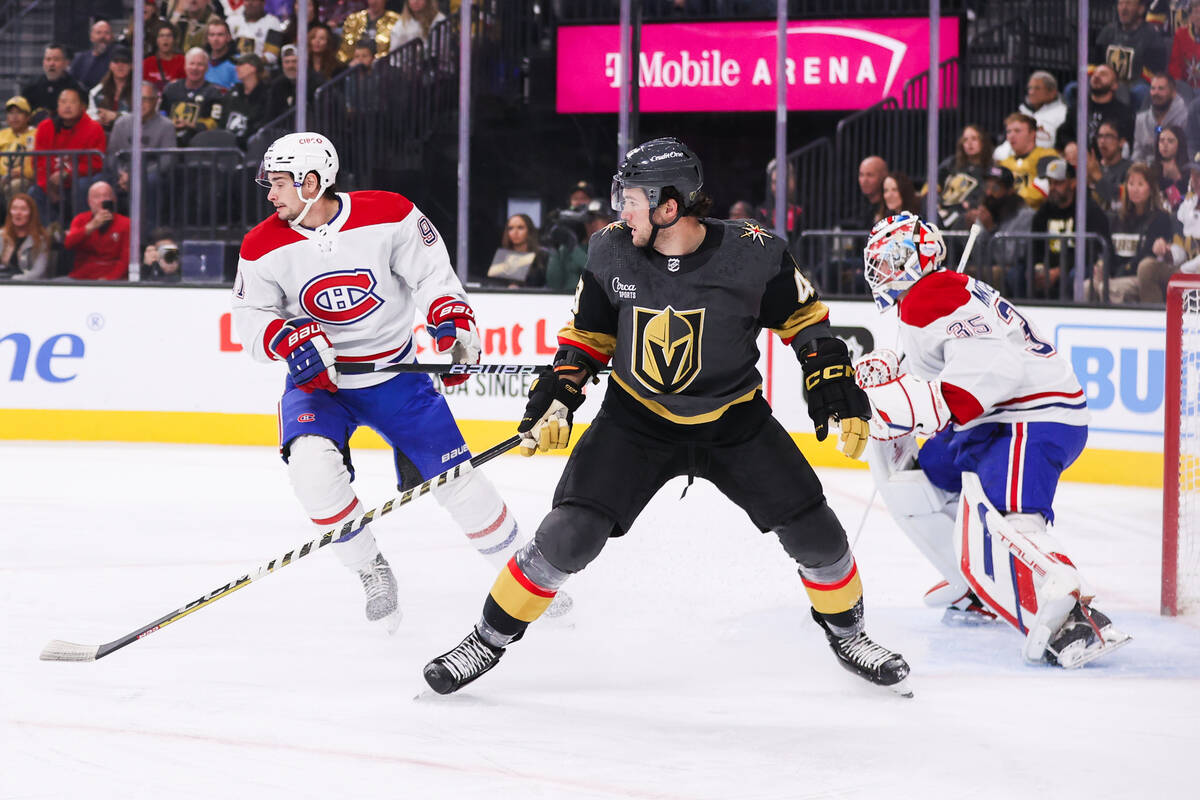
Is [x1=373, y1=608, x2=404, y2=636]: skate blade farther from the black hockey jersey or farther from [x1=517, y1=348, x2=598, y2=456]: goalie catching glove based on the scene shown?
the black hockey jersey

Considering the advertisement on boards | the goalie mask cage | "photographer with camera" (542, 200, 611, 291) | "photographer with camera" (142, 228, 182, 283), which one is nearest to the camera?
the goalie mask cage

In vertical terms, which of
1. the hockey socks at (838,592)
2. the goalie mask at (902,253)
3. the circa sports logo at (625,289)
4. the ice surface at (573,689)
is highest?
the goalie mask at (902,253)

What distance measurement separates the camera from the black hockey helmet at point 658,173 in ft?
8.30

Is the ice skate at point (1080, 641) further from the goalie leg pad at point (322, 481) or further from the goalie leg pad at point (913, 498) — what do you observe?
the goalie leg pad at point (322, 481)

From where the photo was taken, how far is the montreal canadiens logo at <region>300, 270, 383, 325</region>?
3.23m

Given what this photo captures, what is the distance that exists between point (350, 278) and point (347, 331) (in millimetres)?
127

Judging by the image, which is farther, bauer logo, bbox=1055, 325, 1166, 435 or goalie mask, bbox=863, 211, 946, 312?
bauer logo, bbox=1055, 325, 1166, 435

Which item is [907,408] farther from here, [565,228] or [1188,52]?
[565,228]

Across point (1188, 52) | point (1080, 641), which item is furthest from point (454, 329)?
point (1188, 52)

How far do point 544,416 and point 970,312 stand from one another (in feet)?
3.17

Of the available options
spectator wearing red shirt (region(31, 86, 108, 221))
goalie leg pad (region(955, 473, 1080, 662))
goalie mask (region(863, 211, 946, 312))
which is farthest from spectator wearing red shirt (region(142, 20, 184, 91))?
goalie leg pad (region(955, 473, 1080, 662))

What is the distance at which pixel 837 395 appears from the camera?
8.58ft

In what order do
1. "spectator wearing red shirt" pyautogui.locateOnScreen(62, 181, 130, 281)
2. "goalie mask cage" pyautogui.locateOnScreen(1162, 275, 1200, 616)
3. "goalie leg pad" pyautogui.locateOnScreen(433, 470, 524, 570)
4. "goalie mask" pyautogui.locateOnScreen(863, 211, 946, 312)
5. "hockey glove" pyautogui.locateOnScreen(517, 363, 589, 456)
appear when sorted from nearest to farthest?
"hockey glove" pyautogui.locateOnScreen(517, 363, 589, 456), "goalie mask" pyautogui.locateOnScreen(863, 211, 946, 312), "goalie leg pad" pyautogui.locateOnScreen(433, 470, 524, 570), "goalie mask cage" pyautogui.locateOnScreen(1162, 275, 1200, 616), "spectator wearing red shirt" pyautogui.locateOnScreen(62, 181, 130, 281)

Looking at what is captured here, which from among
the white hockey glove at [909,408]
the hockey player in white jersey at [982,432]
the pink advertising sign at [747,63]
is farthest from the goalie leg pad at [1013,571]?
the pink advertising sign at [747,63]
